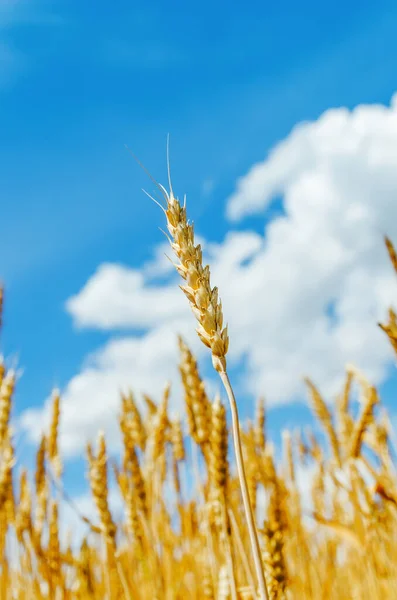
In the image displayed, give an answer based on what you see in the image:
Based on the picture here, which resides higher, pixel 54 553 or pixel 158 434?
pixel 158 434

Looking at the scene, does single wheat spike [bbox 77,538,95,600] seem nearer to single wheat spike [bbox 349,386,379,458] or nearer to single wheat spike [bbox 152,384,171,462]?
single wheat spike [bbox 152,384,171,462]

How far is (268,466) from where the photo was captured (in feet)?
9.43

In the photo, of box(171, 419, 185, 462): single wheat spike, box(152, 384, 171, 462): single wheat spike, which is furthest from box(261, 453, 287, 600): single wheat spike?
box(171, 419, 185, 462): single wheat spike

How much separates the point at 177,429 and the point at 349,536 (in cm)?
191

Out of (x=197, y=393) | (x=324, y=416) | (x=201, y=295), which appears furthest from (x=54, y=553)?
(x=201, y=295)

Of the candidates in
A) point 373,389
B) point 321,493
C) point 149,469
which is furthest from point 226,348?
point 321,493

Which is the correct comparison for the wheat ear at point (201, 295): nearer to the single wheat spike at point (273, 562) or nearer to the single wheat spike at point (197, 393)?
the single wheat spike at point (273, 562)

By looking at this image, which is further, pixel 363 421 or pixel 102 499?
pixel 363 421

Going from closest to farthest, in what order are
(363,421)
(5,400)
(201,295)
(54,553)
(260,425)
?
1. (201,295)
2. (363,421)
3. (54,553)
4. (5,400)
5. (260,425)

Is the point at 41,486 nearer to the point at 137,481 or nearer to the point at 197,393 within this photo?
the point at 137,481

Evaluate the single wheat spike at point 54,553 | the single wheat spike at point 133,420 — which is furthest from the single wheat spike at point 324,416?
the single wheat spike at point 54,553

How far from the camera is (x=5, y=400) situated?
302 cm

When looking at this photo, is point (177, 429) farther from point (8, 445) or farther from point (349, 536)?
point (349, 536)

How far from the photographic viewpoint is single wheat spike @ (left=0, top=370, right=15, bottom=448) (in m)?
2.95
